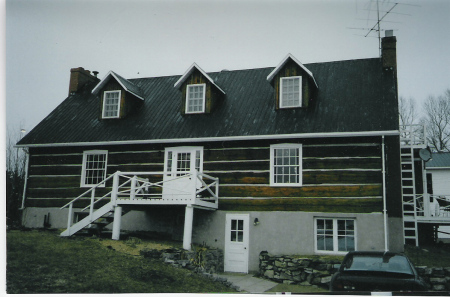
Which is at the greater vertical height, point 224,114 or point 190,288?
point 224,114

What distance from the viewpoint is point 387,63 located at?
17.8m

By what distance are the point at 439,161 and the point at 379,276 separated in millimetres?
20239

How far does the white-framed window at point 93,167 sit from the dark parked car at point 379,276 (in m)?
12.0

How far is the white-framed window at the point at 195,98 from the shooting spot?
1855cm

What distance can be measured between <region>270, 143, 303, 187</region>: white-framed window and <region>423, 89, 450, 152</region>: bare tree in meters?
5.87

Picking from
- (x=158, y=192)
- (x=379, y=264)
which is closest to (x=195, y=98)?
(x=158, y=192)

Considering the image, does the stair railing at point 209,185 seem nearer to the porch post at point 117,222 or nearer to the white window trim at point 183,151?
the white window trim at point 183,151

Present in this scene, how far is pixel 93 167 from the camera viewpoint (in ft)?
61.2

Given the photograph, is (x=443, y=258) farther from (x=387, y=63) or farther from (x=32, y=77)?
(x=32, y=77)

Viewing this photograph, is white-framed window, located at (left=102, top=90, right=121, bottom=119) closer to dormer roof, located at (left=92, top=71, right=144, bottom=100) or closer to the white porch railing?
dormer roof, located at (left=92, top=71, right=144, bottom=100)

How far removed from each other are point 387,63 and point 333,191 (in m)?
6.49

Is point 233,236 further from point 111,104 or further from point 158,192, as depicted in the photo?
point 111,104

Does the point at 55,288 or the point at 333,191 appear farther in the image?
the point at 333,191

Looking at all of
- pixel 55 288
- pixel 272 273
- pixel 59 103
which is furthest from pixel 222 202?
pixel 59 103
